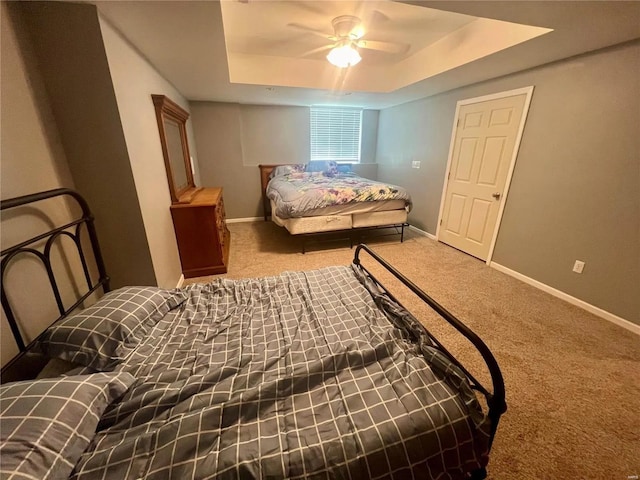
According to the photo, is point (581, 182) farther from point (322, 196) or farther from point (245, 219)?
point (245, 219)

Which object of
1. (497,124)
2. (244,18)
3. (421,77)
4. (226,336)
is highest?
(244,18)

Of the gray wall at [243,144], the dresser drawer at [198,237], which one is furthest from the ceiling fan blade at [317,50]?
the dresser drawer at [198,237]

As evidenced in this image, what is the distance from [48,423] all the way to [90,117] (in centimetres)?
167

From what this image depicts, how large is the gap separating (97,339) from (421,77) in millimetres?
3927

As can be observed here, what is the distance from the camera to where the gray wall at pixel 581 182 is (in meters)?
2.10

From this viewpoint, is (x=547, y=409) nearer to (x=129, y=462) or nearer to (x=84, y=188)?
(x=129, y=462)

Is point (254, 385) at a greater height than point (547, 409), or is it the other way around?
point (254, 385)

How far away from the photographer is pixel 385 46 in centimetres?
310

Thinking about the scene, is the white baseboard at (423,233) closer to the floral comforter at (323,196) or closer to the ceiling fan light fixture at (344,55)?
the floral comforter at (323,196)

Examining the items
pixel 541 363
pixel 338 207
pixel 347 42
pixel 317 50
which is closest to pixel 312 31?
pixel 347 42

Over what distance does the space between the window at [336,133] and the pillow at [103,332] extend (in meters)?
4.65

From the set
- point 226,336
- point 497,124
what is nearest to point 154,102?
point 226,336

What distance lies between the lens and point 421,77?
3.26 m

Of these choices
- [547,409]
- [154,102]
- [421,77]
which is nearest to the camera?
[547,409]
